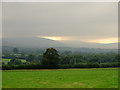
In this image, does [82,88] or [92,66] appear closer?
[82,88]

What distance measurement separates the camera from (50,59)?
2689cm

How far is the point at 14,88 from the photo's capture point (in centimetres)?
1030

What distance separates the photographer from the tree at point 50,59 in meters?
26.5

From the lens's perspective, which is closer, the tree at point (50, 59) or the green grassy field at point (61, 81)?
the green grassy field at point (61, 81)

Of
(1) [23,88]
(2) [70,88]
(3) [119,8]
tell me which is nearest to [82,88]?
(2) [70,88]

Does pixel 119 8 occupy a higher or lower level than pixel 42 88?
higher

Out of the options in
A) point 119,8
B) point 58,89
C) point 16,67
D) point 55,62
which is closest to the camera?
point 58,89

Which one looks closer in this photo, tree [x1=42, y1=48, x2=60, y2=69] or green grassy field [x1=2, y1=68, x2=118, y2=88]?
green grassy field [x1=2, y1=68, x2=118, y2=88]

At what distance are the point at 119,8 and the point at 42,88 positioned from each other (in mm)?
10465

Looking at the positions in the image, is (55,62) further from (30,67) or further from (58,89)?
(58,89)

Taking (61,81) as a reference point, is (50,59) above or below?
above

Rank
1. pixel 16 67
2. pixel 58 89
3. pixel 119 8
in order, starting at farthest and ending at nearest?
pixel 16 67 → pixel 119 8 → pixel 58 89

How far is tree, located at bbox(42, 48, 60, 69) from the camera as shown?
26.5m

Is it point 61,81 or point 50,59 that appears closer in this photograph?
point 61,81
